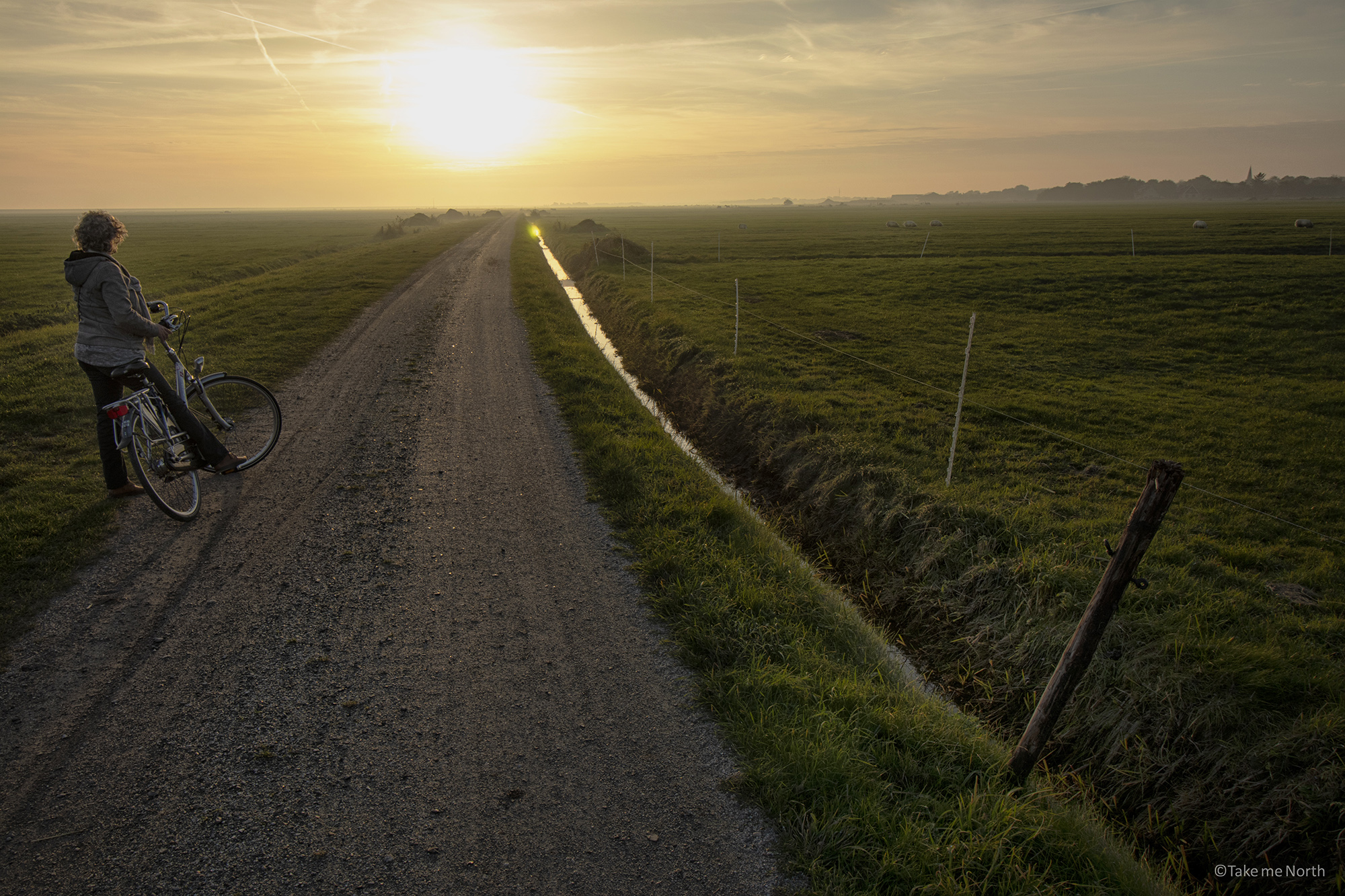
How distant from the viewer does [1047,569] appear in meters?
6.13

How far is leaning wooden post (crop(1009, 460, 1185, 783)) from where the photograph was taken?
3.61 m

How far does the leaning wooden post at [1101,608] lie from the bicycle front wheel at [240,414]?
8.74 m

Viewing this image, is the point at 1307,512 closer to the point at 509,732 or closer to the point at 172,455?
the point at 509,732

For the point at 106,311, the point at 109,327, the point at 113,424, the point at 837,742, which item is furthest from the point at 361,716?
the point at 106,311

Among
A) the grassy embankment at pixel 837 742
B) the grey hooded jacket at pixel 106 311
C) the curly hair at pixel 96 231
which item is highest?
the curly hair at pixel 96 231

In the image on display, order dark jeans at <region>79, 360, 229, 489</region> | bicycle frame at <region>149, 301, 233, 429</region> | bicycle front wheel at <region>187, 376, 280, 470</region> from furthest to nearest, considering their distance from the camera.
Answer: bicycle front wheel at <region>187, 376, 280, 470</region> → bicycle frame at <region>149, 301, 233, 429</region> → dark jeans at <region>79, 360, 229, 489</region>

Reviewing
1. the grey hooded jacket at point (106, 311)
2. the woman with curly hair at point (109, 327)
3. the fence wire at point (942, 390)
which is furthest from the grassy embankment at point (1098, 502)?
the grey hooded jacket at point (106, 311)

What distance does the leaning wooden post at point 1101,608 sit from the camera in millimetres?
3609

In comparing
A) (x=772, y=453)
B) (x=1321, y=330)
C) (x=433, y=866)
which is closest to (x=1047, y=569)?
(x=772, y=453)

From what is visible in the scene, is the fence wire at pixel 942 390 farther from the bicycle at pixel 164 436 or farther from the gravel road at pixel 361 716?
the bicycle at pixel 164 436

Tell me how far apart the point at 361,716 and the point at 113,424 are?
490 centimetres

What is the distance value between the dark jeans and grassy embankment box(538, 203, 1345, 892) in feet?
23.4

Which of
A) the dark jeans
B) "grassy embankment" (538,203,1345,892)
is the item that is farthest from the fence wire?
the dark jeans

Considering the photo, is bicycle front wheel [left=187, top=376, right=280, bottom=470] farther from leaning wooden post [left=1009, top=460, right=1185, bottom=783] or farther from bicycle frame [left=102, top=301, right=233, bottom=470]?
leaning wooden post [left=1009, top=460, right=1185, bottom=783]
